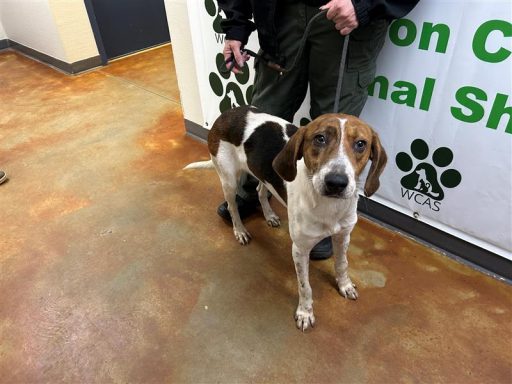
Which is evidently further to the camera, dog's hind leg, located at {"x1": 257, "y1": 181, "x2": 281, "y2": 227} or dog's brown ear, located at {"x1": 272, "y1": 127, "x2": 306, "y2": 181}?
dog's hind leg, located at {"x1": 257, "y1": 181, "x2": 281, "y2": 227}

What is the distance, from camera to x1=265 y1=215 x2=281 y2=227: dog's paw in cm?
268

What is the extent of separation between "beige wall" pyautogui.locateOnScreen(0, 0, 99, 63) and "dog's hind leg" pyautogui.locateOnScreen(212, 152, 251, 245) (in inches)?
165

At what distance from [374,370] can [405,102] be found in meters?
1.41

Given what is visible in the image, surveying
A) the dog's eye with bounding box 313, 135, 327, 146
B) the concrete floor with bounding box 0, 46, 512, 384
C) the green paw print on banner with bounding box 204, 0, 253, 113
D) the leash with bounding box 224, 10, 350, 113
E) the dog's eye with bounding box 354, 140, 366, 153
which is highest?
the leash with bounding box 224, 10, 350, 113

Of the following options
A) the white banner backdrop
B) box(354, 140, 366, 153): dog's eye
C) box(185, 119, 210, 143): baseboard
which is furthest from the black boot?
box(185, 119, 210, 143): baseboard

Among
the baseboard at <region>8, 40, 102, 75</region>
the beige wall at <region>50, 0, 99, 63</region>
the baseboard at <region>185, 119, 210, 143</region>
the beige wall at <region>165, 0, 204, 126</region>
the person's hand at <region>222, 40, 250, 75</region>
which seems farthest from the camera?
the baseboard at <region>8, 40, 102, 75</region>

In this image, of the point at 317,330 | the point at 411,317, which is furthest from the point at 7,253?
the point at 411,317

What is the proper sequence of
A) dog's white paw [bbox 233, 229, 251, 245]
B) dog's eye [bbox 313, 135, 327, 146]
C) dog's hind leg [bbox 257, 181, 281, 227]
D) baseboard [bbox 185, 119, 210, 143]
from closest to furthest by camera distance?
dog's eye [bbox 313, 135, 327, 146]
dog's white paw [bbox 233, 229, 251, 245]
dog's hind leg [bbox 257, 181, 281, 227]
baseboard [bbox 185, 119, 210, 143]

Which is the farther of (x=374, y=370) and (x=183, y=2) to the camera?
(x=183, y=2)

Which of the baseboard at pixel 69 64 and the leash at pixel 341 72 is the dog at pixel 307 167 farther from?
the baseboard at pixel 69 64

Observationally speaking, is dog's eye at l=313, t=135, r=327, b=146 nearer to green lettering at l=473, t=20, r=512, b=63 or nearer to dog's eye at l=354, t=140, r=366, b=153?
dog's eye at l=354, t=140, r=366, b=153

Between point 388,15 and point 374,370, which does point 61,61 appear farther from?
point 374,370

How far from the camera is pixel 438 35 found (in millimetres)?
1829

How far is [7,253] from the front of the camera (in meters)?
2.59
